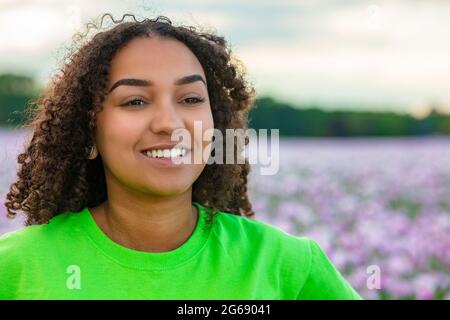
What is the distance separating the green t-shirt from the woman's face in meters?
0.15

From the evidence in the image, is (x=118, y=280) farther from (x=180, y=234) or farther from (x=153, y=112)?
(x=153, y=112)

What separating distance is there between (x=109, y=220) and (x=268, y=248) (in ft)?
1.27

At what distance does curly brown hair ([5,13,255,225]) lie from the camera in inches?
90.7

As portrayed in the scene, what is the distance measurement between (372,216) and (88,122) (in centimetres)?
303

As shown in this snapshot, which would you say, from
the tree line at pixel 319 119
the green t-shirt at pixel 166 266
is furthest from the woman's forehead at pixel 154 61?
the tree line at pixel 319 119

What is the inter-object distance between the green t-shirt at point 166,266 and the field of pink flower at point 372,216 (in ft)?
2.13

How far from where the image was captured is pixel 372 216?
16.9 ft

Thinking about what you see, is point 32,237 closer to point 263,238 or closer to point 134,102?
point 134,102

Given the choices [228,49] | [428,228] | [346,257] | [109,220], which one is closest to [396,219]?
[428,228]

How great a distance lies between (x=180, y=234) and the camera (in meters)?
2.28

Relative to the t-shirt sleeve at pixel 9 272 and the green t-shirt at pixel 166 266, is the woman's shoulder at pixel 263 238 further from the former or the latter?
the t-shirt sleeve at pixel 9 272

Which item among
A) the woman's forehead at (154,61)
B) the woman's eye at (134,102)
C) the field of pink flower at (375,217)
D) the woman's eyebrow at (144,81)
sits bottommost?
the field of pink flower at (375,217)

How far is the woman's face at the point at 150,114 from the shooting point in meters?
2.14
